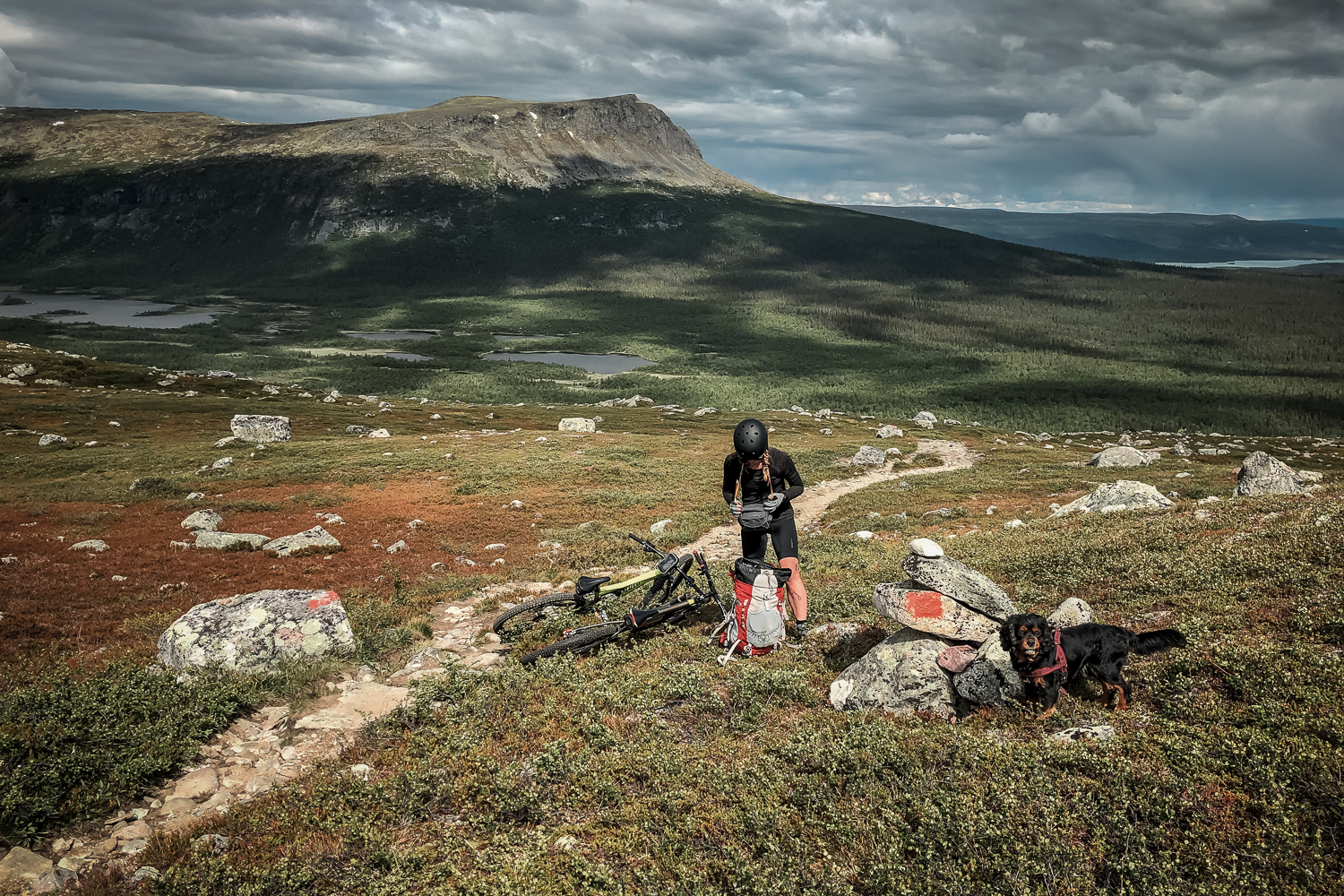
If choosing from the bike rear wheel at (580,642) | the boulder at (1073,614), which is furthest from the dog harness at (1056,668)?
the bike rear wheel at (580,642)

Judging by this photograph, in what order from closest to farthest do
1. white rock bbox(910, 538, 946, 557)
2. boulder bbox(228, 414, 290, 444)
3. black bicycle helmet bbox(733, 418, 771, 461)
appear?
white rock bbox(910, 538, 946, 557) < black bicycle helmet bbox(733, 418, 771, 461) < boulder bbox(228, 414, 290, 444)

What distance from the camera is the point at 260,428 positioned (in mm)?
53969

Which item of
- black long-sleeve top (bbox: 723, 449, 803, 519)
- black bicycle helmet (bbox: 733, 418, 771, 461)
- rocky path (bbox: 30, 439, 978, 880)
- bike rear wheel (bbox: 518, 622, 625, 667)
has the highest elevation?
black bicycle helmet (bbox: 733, 418, 771, 461)

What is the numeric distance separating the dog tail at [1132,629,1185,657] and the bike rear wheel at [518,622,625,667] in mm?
8671

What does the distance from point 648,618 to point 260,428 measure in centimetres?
5343

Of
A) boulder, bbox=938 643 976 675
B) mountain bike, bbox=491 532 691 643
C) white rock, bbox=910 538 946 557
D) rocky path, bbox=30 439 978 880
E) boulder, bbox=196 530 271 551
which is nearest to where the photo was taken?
rocky path, bbox=30 439 978 880

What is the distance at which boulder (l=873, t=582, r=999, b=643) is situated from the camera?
10.3m

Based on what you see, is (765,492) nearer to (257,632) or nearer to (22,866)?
(257,632)

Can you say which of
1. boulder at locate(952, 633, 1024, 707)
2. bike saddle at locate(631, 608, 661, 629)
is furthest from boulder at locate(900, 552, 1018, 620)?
bike saddle at locate(631, 608, 661, 629)

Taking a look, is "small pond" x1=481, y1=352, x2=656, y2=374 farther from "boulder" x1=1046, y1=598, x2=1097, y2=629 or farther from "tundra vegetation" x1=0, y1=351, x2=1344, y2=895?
"boulder" x1=1046, y1=598, x2=1097, y2=629

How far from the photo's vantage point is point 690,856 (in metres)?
6.98

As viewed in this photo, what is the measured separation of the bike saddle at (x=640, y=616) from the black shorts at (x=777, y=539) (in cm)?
240

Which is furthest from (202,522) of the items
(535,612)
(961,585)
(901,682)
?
(961,585)

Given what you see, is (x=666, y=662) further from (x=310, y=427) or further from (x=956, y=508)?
(x=310, y=427)
